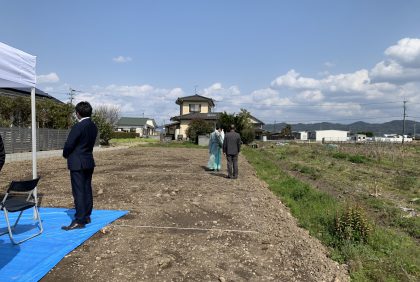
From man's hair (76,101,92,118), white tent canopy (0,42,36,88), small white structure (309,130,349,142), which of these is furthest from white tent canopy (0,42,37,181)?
small white structure (309,130,349,142)

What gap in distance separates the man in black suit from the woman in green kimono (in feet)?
23.9

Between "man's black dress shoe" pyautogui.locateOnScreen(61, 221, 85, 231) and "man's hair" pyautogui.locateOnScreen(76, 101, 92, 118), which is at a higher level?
"man's hair" pyautogui.locateOnScreen(76, 101, 92, 118)

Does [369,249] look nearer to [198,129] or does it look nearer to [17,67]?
[17,67]

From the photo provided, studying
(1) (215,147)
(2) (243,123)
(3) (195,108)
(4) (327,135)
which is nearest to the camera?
(1) (215,147)

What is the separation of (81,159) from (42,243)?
3.92ft

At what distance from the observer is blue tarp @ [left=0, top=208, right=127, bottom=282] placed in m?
3.74

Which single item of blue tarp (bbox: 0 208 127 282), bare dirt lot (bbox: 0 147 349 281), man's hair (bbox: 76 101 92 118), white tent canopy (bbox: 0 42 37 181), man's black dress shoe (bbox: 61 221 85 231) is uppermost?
white tent canopy (bbox: 0 42 37 181)

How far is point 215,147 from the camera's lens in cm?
1288

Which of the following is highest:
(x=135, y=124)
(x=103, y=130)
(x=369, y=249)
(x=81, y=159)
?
(x=135, y=124)

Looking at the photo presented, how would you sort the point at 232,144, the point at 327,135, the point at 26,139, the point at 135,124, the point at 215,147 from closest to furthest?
the point at 232,144 < the point at 215,147 < the point at 26,139 < the point at 135,124 < the point at 327,135

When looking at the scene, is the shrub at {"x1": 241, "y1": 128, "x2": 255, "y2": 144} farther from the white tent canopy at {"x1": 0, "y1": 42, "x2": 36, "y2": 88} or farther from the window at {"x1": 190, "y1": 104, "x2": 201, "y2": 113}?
the white tent canopy at {"x1": 0, "y1": 42, "x2": 36, "y2": 88}

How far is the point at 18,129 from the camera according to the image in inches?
696

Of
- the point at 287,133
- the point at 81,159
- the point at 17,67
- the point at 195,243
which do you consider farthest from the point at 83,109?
the point at 287,133

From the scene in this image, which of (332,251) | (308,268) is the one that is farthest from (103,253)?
(332,251)
